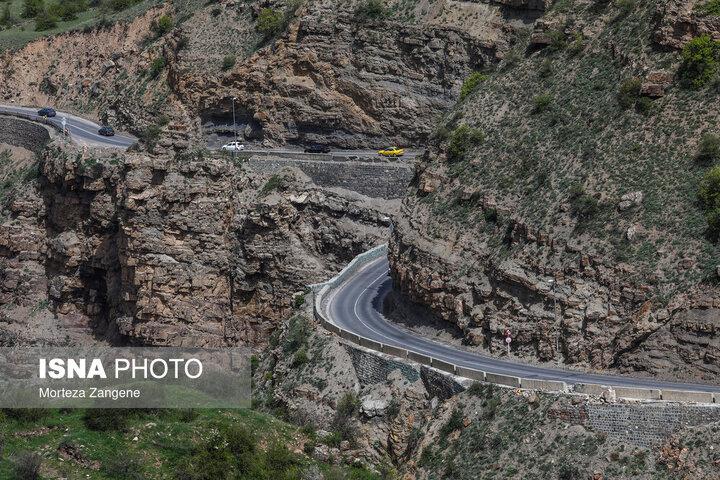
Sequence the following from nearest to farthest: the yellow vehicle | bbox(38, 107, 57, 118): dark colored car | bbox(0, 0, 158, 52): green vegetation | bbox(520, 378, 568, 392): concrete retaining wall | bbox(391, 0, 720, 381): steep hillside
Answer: bbox(520, 378, 568, 392): concrete retaining wall
bbox(391, 0, 720, 381): steep hillside
the yellow vehicle
bbox(38, 107, 57, 118): dark colored car
bbox(0, 0, 158, 52): green vegetation

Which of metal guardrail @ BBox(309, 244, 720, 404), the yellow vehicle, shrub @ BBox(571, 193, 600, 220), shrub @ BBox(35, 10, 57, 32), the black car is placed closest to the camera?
metal guardrail @ BBox(309, 244, 720, 404)

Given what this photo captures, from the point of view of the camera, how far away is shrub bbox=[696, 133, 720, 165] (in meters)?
65.8

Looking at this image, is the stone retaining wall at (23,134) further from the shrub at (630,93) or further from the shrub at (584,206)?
the shrub at (584,206)

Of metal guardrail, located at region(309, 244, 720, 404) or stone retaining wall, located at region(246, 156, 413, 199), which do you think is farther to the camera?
stone retaining wall, located at region(246, 156, 413, 199)

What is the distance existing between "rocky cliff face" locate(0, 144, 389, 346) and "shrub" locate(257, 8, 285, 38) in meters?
10.7

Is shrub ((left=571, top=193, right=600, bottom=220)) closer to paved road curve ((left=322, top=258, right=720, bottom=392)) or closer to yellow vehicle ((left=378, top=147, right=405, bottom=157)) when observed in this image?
paved road curve ((left=322, top=258, right=720, bottom=392))

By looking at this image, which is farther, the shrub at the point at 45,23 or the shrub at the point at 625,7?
the shrub at the point at 45,23

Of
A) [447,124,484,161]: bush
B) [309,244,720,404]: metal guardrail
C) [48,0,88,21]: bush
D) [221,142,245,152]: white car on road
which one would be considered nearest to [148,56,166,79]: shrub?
[221,142,245,152]: white car on road

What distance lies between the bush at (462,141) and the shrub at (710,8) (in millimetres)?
11215

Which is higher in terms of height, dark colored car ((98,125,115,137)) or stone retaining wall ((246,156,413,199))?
stone retaining wall ((246,156,413,199))

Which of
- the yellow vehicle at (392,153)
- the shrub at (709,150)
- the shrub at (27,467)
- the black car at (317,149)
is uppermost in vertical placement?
the shrub at (709,150)

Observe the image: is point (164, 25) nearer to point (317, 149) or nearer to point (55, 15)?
point (317, 149)

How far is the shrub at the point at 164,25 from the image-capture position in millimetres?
106000

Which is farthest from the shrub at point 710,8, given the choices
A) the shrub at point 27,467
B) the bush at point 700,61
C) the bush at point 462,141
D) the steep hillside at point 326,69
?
the shrub at point 27,467
